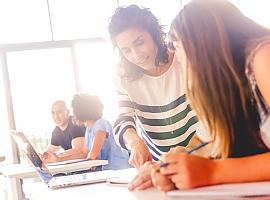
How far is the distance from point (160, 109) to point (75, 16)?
12.7ft

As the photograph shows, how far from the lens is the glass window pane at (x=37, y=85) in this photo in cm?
542

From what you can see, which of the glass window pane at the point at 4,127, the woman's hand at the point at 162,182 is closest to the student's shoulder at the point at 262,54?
the woman's hand at the point at 162,182

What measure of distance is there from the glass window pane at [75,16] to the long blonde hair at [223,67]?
4433mm

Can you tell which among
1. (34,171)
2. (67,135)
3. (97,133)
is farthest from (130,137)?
(67,135)

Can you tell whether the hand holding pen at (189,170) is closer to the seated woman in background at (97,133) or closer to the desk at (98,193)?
the desk at (98,193)

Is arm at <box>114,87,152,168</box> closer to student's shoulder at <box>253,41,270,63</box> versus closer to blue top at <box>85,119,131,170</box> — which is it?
student's shoulder at <box>253,41,270,63</box>

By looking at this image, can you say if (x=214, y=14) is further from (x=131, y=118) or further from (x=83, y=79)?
(x=83, y=79)

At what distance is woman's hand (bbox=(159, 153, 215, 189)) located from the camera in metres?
0.93

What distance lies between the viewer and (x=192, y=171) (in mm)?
932

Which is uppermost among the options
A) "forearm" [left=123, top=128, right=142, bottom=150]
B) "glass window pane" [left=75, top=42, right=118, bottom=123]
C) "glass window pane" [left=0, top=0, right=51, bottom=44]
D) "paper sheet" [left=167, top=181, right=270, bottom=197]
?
"glass window pane" [left=0, top=0, right=51, bottom=44]

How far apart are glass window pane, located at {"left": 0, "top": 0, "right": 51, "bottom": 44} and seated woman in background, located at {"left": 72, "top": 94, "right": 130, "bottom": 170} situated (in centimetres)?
212

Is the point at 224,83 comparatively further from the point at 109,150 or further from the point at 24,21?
the point at 24,21

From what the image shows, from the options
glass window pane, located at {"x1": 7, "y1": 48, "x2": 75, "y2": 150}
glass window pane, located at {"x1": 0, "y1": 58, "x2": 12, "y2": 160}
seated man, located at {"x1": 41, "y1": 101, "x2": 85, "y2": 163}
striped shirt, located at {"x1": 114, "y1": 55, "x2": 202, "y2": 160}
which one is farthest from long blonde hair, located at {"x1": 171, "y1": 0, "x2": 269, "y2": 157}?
glass window pane, located at {"x1": 0, "y1": 58, "x2": 12, "y2": 160}

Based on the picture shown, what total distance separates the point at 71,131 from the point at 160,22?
92.4 inches
